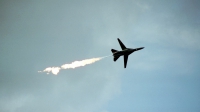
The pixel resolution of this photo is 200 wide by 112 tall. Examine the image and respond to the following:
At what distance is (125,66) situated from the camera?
128000 mm

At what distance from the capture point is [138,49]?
123062 millimetres

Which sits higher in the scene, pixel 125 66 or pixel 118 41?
pixel 118 41

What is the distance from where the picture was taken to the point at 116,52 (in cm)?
12538

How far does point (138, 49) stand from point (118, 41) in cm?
1021

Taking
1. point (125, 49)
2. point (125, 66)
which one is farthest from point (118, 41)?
point (125, 66)

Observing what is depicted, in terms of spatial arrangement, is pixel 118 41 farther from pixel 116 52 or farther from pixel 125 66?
pixel 125 66

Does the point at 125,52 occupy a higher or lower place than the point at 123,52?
lower

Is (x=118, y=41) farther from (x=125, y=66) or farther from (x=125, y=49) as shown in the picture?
(x=125, y=66)

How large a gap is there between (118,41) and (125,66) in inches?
515

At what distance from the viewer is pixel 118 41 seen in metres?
125

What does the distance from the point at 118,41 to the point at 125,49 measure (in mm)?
5074
